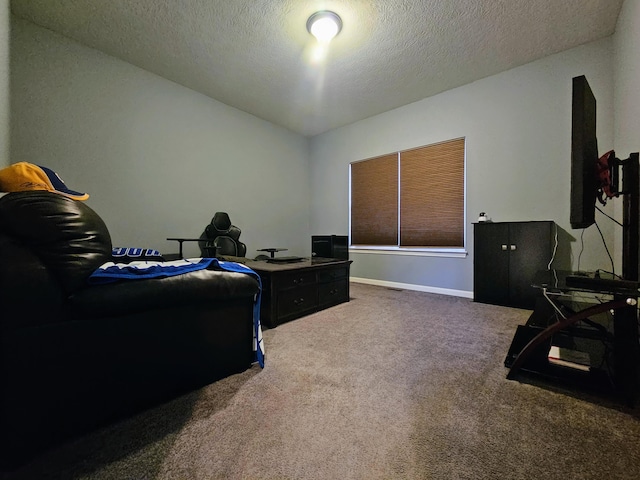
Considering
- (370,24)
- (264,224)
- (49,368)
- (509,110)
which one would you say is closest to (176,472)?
(49,368)

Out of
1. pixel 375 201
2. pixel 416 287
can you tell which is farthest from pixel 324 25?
pixel 416 287

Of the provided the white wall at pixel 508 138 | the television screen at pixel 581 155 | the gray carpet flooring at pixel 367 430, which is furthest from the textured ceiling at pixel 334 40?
the gray carpet flooring at pixel 367 430

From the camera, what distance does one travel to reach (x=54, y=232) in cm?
95

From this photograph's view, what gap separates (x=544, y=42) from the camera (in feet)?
9.09

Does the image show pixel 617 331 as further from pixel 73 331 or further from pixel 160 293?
pixel 73 331

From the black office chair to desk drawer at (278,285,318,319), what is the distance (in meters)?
1.36

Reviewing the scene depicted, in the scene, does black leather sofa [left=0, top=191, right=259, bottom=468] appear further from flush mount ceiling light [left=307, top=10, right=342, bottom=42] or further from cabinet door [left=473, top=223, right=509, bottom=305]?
cabinet door [left=473, top=223, right=509, bottom=305]

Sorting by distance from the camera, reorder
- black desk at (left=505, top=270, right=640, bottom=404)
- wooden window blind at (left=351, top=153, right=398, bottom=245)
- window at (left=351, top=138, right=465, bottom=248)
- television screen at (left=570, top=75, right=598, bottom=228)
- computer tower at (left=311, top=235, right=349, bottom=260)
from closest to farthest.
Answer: black desk at (left=505, top=270, right=640, bottom=404)
television screen at (left=570, top=75, right=598, bottom=228)
computer tower at (left=311, top=235, right=349, bottom=260)
window at (left=351, top=138, right=465, bottom=248)
wooden window blind at (left=351, top=153, right=398, bottom=245)

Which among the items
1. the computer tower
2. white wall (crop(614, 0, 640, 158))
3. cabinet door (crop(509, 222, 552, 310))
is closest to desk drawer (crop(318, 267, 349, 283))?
the computer tower

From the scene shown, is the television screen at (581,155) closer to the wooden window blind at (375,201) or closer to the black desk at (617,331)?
the black desk at (617,331)

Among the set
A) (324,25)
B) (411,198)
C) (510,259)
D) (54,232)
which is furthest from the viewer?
(411,198)

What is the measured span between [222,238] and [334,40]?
8.60ft

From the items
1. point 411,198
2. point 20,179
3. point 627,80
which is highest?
point 627,80

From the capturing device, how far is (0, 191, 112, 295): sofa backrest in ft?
2.97
